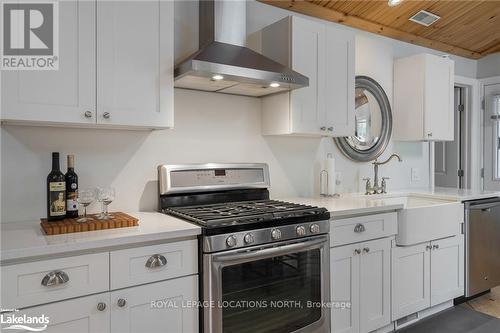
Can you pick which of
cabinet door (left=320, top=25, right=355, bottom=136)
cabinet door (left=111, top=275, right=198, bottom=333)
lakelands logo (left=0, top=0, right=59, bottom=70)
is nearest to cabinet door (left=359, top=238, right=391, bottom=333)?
cabinet door (left=320, top=25, right=355, bottom=136)

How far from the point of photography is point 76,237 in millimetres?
1438

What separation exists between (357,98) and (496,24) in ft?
6.05

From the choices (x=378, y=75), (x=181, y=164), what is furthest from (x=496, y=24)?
(x=181, y=164)

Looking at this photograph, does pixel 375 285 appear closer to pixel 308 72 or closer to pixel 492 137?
pixel 308 72

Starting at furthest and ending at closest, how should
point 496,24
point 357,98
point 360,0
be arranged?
point 496,24 < point 357,98 < point 360,0

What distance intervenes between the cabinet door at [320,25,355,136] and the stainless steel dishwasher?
132 cm


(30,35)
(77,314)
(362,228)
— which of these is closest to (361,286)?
(362,228)

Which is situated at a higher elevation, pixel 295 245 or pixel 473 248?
pixel 295 245

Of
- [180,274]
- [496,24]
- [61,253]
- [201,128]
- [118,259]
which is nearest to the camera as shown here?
[61,253]

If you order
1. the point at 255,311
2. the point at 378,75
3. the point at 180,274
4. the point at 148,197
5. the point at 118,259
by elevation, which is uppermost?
the point at 378,75

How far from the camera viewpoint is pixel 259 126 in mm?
2627

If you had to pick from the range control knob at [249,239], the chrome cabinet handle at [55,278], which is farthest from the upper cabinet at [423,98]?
the chrome cabinet handle at [55,278]

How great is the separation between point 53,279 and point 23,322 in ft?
0.58

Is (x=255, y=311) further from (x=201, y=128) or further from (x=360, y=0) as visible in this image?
(x=360, y=0)
